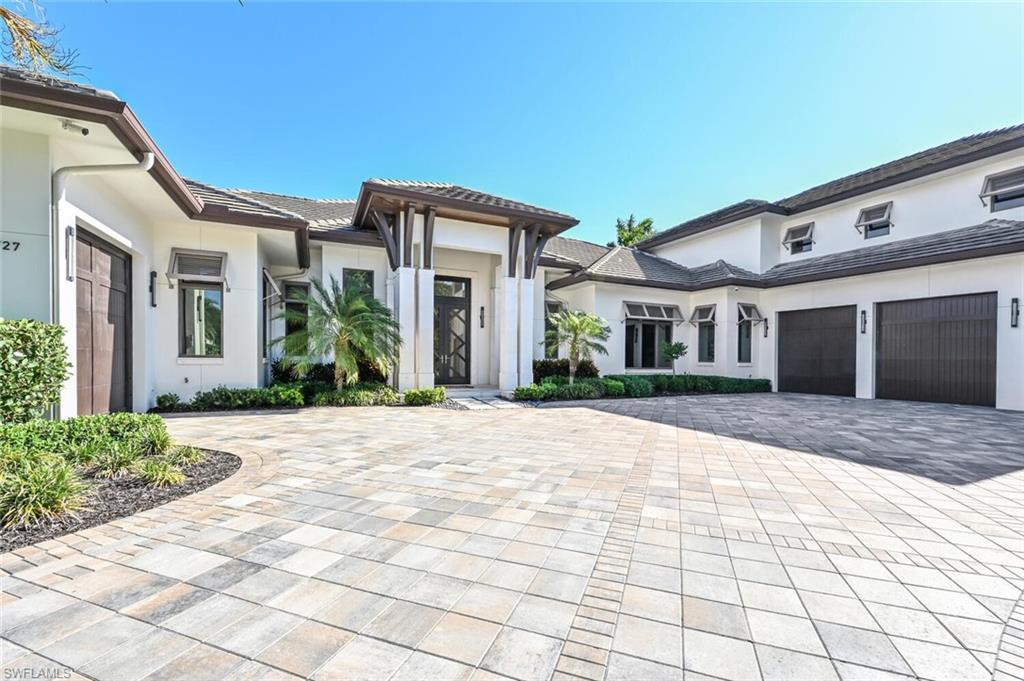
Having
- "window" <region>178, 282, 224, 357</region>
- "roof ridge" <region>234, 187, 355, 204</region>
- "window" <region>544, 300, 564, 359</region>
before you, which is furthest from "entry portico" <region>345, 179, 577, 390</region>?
"roof ridge" <region>234, 187, 355, 204</region>

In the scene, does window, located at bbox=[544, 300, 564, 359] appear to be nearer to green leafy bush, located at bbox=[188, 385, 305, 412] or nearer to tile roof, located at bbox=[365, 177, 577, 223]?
tile roof, located at bbox=[365, 177, 577, 223]

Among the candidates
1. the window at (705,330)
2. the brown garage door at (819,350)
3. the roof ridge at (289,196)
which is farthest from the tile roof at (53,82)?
the brown garage door at (819,350)

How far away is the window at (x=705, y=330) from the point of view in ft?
55.8

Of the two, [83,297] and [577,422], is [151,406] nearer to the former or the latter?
[83,297]

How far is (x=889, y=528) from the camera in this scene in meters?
3.57

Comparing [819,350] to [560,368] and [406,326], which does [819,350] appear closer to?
[560,368]

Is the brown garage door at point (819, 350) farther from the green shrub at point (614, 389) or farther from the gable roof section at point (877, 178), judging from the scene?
the green shrub at point (614, 389)

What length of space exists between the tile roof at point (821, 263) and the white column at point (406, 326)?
680cm

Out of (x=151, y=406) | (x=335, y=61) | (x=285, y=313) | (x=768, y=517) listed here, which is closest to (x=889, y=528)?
(x=768, y=517)

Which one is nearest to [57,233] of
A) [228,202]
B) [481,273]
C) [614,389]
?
[228,202]

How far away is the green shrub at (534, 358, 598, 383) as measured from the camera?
14755 millimetres

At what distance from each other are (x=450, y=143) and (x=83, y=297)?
10.4 m

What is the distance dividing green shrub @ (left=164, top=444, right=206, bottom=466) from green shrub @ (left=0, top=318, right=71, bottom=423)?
1735 millimetres

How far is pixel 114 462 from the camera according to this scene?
459 centimetres
